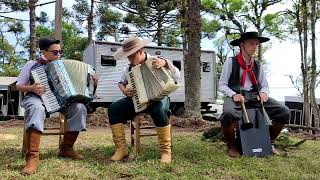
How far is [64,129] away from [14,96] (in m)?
12.6

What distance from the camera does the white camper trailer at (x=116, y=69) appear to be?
13.9 m

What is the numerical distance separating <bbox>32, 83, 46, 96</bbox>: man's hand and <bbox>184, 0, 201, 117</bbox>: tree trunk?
5887 mm

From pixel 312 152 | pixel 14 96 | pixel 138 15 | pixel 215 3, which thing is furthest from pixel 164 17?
pixel 312 152

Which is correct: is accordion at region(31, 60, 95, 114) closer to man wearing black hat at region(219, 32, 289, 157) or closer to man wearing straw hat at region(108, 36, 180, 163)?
man wearing straw hat at region(108, 36, 180, 163)

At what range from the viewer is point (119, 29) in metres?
24.8

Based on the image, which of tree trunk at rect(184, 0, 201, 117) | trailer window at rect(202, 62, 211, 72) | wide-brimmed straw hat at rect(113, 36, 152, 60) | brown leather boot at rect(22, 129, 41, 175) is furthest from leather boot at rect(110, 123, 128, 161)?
trailer window at rect(202, 62, 211, 72)

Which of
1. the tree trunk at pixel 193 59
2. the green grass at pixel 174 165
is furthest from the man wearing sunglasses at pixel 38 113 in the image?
the tree trunk at pixel 193 59

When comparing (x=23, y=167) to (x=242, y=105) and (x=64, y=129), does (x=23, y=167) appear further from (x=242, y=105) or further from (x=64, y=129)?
(x=242, y=105)

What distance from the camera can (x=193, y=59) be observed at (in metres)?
9.42

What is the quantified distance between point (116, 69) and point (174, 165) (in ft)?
36.0

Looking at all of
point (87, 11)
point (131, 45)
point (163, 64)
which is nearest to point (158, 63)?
point (163, 64)

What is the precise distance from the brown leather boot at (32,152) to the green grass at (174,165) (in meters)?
0.07

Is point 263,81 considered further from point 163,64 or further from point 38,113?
point 38,113

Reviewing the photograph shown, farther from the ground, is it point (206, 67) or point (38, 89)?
point (206, 67)
